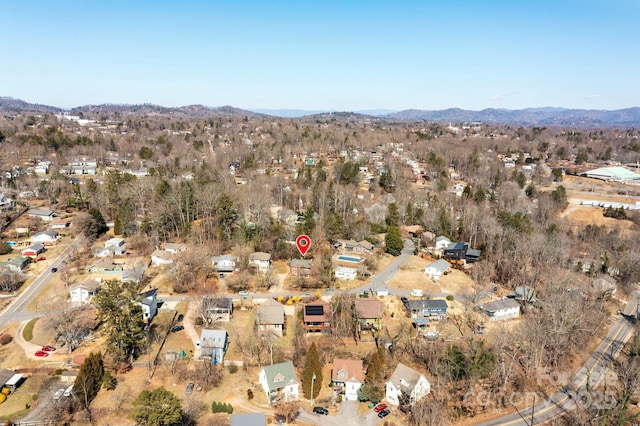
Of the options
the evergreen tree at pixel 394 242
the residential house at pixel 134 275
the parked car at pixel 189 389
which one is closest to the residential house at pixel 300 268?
the evergreen tree at pixel 394 242

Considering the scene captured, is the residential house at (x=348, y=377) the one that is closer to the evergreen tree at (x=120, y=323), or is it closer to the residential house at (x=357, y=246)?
the evergreen tree at (x=120, y=323)

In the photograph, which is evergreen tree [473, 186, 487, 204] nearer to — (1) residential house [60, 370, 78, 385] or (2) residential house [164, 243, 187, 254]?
(2) residential house [164, 243, 187, 254]

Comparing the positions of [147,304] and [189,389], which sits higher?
[147,304]

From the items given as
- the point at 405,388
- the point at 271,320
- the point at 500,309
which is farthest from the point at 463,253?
the point at 405,388

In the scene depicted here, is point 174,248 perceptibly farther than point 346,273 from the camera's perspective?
Yes

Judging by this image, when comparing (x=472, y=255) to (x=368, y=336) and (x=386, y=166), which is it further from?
(x=386, y=166)

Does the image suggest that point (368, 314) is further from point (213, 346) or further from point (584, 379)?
point (584, 379)

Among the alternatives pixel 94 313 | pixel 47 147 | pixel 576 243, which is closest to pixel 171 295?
pixel 94 313
